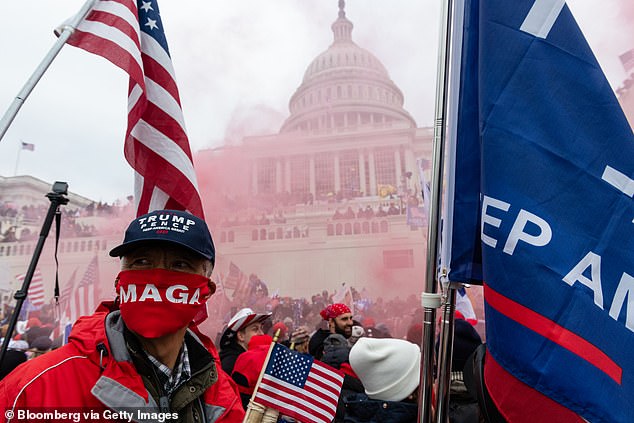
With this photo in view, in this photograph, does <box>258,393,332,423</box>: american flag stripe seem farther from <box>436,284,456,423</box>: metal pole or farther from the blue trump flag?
the blue trump flag

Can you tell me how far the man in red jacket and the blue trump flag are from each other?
2.55 feet

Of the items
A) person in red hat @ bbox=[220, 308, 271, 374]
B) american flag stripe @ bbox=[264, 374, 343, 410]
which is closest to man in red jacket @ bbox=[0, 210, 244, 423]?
american flag stripe @ bbox=[264, 374, 343, 410]

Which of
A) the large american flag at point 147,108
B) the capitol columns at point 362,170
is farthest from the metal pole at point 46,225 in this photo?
the capitol columns at point 362,170

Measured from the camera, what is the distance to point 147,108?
2.67m

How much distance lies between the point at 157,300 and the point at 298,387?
685 mm

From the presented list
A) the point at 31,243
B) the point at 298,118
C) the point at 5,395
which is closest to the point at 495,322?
the point at 5,395

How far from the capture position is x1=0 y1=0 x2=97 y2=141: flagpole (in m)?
2.00

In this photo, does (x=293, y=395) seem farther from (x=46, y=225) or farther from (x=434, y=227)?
(x=46, y=225)

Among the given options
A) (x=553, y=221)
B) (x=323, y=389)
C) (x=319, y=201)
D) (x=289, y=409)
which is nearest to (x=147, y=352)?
(x=289, y=409)

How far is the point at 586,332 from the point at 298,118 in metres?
49.0

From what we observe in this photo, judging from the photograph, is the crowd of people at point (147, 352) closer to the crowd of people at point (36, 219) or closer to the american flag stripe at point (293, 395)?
the american flag stripe at point (293, 395)

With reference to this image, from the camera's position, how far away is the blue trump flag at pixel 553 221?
1.12 m

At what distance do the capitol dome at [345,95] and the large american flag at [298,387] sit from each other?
4284cm

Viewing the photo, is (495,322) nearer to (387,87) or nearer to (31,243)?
(31,243)
